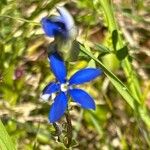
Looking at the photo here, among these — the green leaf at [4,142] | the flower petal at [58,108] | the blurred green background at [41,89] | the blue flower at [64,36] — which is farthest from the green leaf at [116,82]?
the blurred green background at [41,89]

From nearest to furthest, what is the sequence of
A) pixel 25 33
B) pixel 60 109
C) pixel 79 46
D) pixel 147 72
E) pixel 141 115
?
pixel 60 109 → pixel 79 46 → pixel 141 115 → pixel 25 33 → pixel 147 72

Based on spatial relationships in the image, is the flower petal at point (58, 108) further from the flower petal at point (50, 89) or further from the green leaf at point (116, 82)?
the green leaf at point (116, 82)

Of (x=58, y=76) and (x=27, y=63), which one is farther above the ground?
(x=58, y=76)

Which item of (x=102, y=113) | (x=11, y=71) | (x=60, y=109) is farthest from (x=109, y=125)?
(x=60, y=109)

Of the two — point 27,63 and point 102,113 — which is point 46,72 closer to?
point 27,63

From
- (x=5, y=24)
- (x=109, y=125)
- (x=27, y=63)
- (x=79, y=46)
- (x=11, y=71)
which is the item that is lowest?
(x=109, y=125)

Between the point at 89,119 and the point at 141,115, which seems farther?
the point at 89,119

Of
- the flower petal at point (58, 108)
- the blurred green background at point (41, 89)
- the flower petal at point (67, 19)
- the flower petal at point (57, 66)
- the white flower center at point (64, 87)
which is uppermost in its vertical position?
the flower petal at point (67, 19)

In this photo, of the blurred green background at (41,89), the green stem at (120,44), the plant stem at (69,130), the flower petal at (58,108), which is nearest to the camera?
the flower petal at (58,108)
